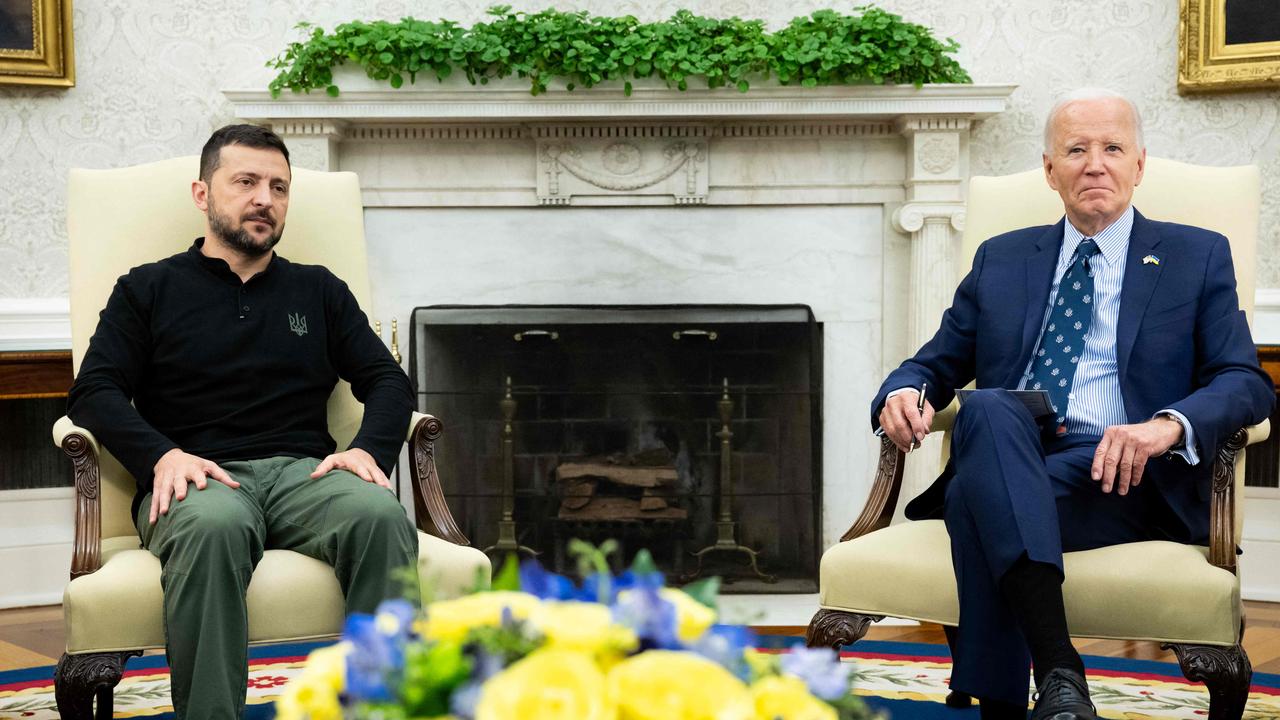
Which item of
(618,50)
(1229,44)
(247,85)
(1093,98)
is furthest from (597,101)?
(1229,44)

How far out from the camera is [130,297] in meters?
2.06

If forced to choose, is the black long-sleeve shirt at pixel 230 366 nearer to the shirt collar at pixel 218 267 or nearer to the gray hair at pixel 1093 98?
the shirt collar at pixel 218 267

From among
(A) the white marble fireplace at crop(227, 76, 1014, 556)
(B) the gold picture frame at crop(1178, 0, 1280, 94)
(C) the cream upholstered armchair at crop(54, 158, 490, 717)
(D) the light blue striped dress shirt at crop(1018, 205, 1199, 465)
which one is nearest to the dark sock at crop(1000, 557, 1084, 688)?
(D) the light blue striped dress shirt at crop(1018, 205, 1199, 465)

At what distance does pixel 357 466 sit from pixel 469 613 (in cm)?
126

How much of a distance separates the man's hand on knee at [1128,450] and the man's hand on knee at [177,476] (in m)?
1.34

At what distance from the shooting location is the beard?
2.10 metres

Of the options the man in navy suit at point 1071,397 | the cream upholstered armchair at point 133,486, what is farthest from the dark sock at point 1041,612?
the cream upholstered armchair at point 133,486

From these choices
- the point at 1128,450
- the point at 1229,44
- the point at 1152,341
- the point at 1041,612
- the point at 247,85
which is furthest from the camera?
the point at 247,85

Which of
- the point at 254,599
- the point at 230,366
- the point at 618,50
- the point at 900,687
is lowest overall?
the point at 900,687

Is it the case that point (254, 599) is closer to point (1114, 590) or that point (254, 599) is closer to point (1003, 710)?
point (1003, 710)

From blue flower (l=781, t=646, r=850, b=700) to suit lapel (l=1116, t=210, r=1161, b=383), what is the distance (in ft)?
4.50

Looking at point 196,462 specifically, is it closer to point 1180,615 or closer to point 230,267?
point 230,267

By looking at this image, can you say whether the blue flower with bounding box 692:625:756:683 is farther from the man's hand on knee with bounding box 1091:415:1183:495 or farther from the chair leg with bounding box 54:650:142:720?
the chair leg with bounding box 54:650:142:720

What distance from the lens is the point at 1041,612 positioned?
159cm
